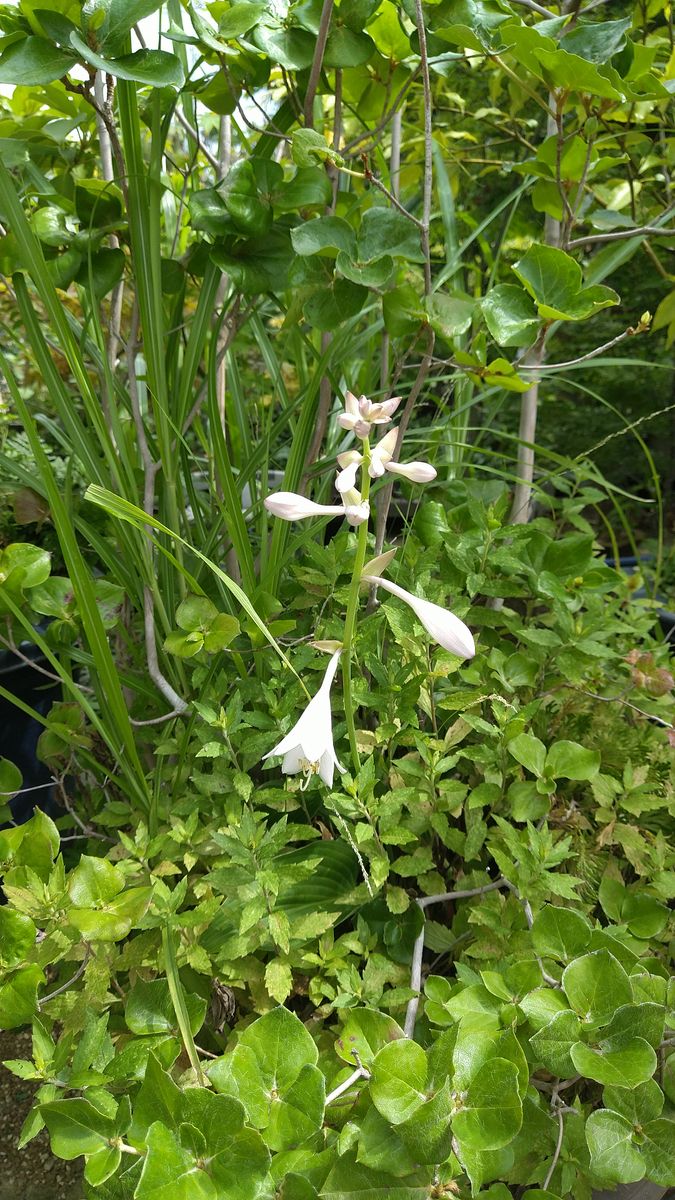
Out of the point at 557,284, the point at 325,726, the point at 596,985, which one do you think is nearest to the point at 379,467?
the point at 325,726

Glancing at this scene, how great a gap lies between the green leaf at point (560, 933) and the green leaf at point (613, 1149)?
0.38 ft

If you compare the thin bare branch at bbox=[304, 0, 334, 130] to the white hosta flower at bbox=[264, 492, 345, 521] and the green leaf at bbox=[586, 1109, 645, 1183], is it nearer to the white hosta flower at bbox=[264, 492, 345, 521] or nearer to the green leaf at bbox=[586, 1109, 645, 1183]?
the white hosta flower at bbox=[264, 492, 345, 521]

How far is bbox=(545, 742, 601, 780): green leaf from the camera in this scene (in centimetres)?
80

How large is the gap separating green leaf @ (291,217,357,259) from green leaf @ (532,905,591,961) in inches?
23.9

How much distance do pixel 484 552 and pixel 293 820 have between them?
1.25 ft

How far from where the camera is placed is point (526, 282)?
73cm

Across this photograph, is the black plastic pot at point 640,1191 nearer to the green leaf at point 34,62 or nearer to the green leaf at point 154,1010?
the green leaf at point 154,1010

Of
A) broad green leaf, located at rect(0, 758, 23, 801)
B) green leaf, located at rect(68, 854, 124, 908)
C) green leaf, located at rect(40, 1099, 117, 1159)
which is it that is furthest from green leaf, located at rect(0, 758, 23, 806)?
green leaf, located at rect(40, 1099, 117, 1159)

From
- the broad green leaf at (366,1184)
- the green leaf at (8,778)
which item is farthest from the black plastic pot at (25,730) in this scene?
the broad green leaf at (366,1184)

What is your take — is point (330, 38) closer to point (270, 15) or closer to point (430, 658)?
point (270, 15)

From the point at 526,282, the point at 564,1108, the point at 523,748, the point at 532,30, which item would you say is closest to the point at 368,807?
the point at 523,748

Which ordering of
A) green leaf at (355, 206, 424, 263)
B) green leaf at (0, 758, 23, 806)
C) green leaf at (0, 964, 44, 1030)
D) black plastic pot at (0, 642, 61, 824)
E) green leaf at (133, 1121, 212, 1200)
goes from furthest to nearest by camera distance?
black plastic pot at (0, 642, 61, 824) → green leaf at (0, 758, 23, 806) → green leaf at (355, 206, 424, 263) → green leaf at (0, 964, 44, 1030) → green leaf at (133, 1121, 212, 1200)

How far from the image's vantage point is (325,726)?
0.61 meters

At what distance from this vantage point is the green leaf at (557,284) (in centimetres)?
73
